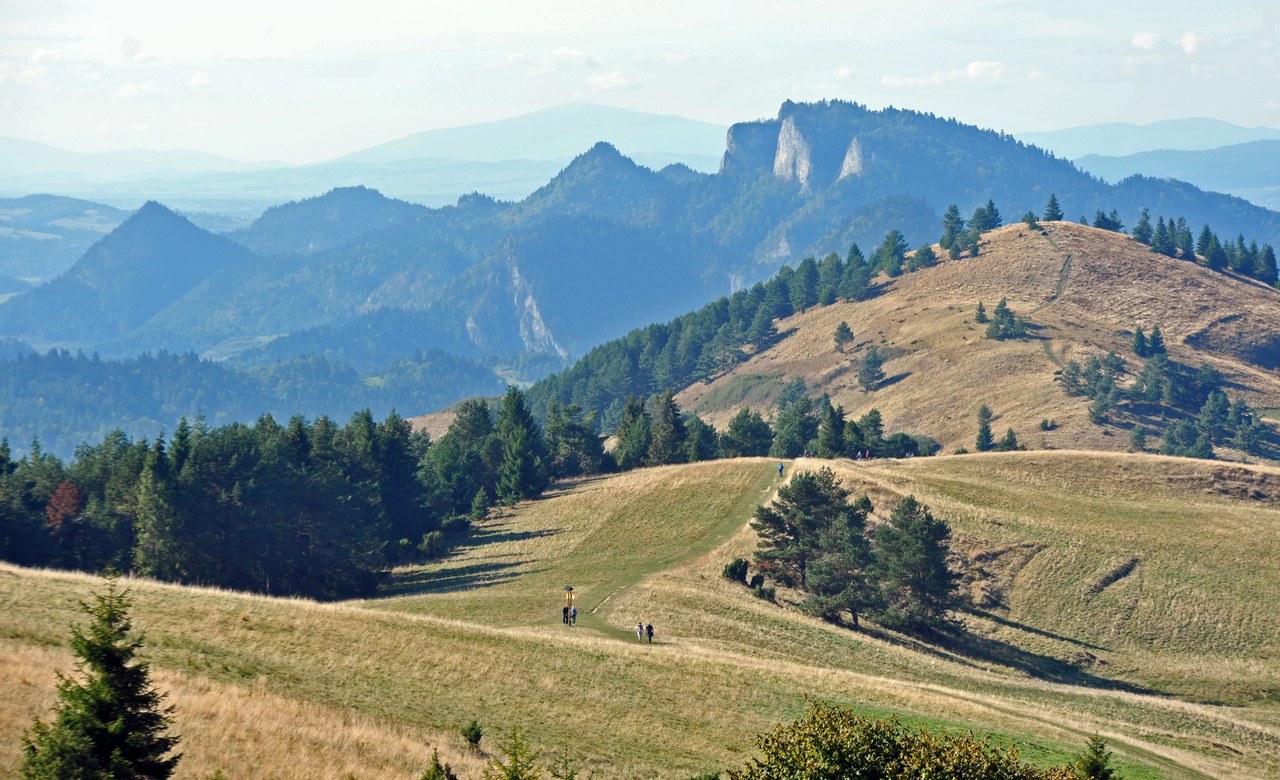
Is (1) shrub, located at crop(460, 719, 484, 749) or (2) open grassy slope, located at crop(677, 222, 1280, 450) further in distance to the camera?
(2) open grassy slope, located at crop(677, 222, 1280, 450)

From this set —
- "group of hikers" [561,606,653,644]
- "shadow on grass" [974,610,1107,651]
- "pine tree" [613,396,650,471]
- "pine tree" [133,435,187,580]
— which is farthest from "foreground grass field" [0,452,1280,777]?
"pine tree" [133,435,187,580]

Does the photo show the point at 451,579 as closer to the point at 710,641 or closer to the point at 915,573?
the point at 710,641

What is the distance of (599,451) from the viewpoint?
11825cm

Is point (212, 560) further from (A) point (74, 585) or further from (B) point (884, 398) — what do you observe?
(B) point (884, 398)

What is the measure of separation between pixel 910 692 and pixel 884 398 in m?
139

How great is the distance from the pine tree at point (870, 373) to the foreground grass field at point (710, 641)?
8804 cm

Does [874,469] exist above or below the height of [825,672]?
above

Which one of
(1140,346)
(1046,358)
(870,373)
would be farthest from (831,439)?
(1140,346)

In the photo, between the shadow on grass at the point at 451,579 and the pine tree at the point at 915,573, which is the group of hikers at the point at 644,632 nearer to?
the pine tree at the point at 915,573

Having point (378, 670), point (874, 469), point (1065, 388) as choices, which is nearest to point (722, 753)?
point (378, 670)

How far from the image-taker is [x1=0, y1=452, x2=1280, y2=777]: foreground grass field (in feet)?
107

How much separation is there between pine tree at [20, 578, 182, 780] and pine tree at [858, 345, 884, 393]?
17336cm

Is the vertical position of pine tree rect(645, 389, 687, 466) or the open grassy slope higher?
the open grassy slope

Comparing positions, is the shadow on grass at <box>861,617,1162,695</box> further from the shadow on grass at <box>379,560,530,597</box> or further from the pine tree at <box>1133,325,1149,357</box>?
the pine tree at <box>1133,325,1149,357</box>
